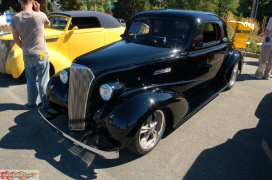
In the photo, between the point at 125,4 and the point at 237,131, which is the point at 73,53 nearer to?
the point at 237,131

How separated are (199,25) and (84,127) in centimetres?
254

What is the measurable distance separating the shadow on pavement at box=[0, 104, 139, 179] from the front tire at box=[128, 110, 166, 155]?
19cm

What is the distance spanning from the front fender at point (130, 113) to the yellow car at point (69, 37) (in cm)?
336

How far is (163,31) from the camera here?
3.45m

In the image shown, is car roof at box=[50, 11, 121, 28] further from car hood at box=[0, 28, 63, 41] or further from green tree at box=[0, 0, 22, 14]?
green tree at box=[0, 0, 22, 14]

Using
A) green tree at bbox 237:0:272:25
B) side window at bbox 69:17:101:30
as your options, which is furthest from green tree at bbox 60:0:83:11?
green tree at bbox 237:0:272:25

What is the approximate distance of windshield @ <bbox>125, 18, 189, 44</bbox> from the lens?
11.0 feet

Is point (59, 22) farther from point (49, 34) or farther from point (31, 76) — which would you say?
point (31, 76)

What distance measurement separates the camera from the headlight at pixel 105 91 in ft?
8.01

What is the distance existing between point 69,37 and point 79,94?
356 cm

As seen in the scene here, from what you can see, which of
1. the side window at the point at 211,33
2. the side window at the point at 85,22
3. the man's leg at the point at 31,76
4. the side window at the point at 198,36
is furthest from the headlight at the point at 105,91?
the side window at the point at 85,22

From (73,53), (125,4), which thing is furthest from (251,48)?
(125,4)

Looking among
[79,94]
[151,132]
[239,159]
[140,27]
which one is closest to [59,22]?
[140,27]

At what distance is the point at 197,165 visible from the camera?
8.52 feet
